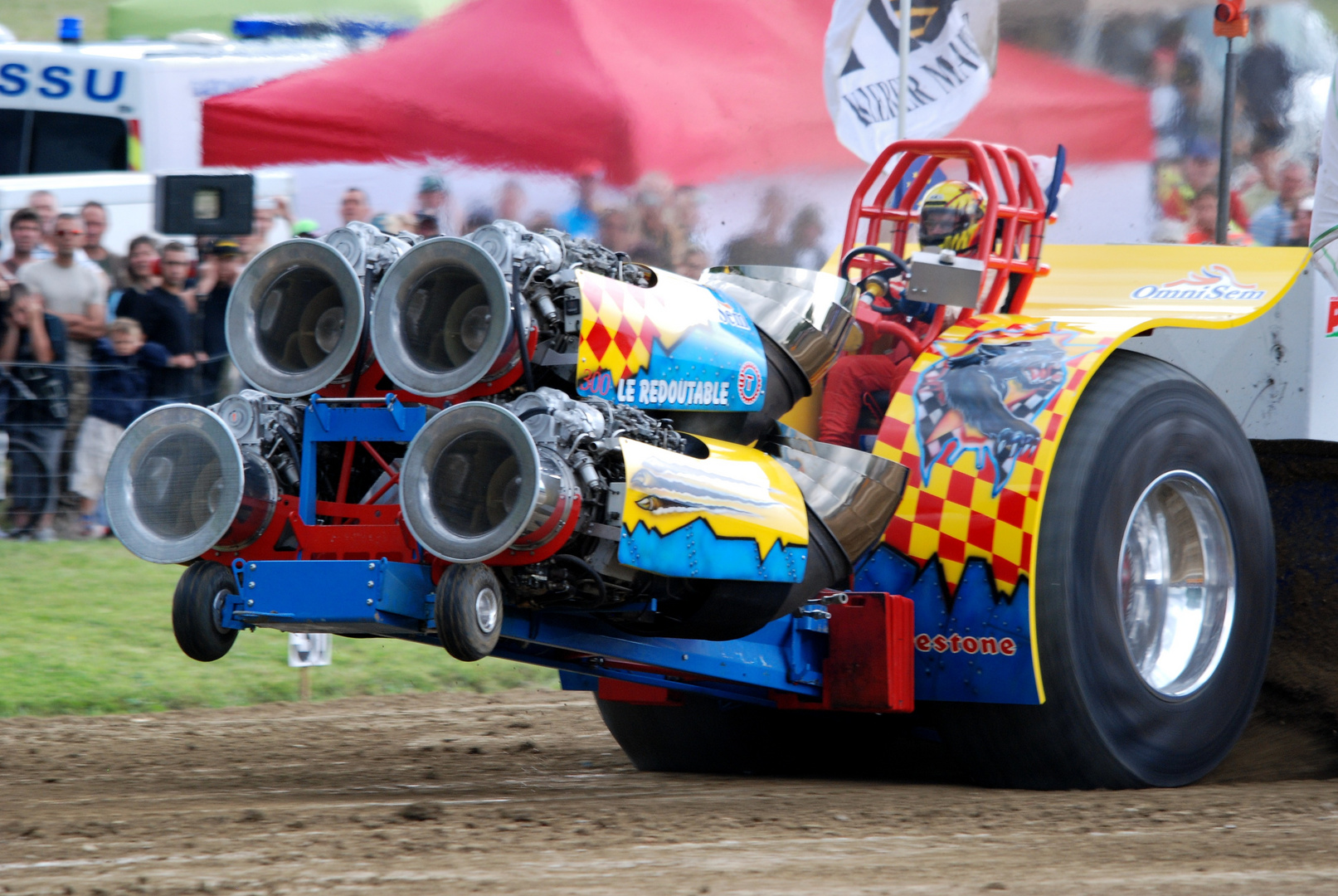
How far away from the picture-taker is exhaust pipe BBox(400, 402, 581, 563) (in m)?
3.93

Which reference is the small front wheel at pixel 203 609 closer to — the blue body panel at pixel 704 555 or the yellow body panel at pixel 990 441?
the blue body panel at pixel 704 555

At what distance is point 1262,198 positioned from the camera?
9609 mm

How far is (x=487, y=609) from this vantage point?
4.06 m

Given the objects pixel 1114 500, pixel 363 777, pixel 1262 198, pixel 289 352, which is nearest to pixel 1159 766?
pixel 1114 500

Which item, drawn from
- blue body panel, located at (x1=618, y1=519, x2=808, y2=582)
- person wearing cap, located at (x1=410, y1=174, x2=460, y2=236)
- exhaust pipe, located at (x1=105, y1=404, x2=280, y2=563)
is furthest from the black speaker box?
blue body panel, located at (x1=618, y1=519, x2=808, y2=582)

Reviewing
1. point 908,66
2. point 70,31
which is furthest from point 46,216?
point 908,66

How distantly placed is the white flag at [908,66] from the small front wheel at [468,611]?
6245 mm

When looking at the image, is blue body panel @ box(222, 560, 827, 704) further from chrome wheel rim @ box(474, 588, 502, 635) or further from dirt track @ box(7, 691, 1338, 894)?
dirt track @ box(7, 691, 1338, 894)

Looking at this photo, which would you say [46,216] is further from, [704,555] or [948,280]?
[704,555]

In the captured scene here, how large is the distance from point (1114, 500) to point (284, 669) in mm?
4176

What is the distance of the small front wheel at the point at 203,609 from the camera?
4309 millimetres

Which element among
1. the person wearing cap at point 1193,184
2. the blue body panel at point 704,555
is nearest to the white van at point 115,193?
the person wearing cap at point 1193,184

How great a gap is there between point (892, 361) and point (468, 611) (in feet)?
6.27

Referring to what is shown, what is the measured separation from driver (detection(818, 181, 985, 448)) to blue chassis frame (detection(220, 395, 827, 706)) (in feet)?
2.31
